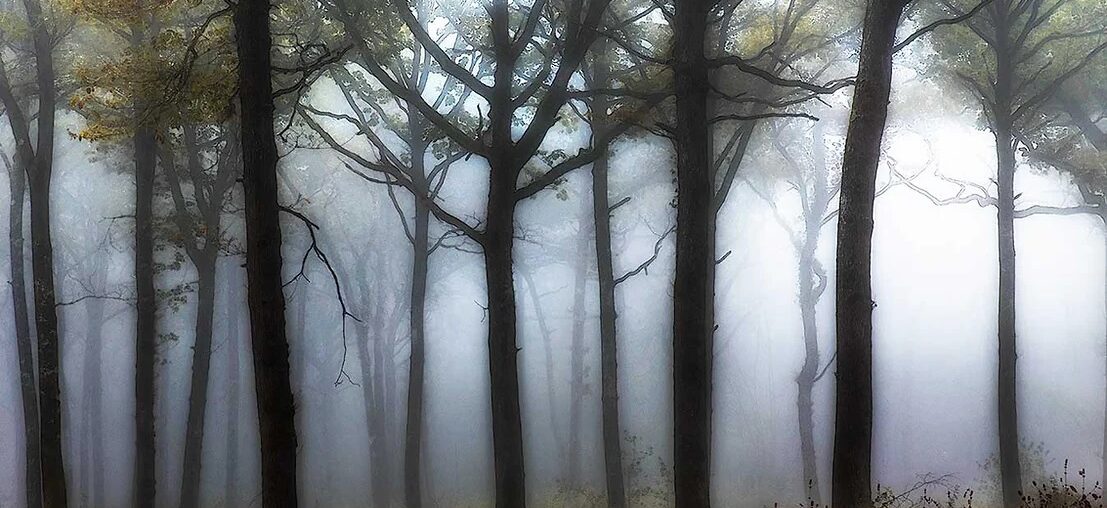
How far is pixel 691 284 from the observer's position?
732 cm

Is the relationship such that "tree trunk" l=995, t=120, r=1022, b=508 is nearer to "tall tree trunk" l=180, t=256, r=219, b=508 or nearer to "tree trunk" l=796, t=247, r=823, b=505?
"tree trunk" l=796, t=247, r=823, b=505

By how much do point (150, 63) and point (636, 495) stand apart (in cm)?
619

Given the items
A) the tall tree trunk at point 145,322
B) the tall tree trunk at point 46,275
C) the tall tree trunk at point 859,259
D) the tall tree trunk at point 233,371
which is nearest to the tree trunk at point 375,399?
the tall tree trunk at point 233,371

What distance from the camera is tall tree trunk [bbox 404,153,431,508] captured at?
8523mm

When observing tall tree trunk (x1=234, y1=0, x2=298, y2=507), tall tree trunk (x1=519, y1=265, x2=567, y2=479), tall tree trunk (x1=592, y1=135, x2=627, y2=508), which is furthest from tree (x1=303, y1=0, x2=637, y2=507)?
tall tree trunk (x1=234, y1=0, x2=298, y2=507)

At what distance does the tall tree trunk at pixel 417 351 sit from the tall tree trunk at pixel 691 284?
101 inches

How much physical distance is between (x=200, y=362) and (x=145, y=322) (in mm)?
695

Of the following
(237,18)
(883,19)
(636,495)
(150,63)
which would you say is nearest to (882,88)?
(883,19)

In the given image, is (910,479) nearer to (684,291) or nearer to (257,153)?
(684,291)

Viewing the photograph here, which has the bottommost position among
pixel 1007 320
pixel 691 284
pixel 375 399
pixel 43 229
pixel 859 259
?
pixel 375 399

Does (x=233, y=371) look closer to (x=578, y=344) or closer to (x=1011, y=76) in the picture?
(x=578, y=344)

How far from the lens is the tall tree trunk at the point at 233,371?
27.8 ft

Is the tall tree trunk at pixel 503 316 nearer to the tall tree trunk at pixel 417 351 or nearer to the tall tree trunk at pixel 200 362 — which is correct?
the tall tree trunk at pixel 417 351

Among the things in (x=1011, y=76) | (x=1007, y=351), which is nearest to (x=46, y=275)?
(x=1007, y=351)
